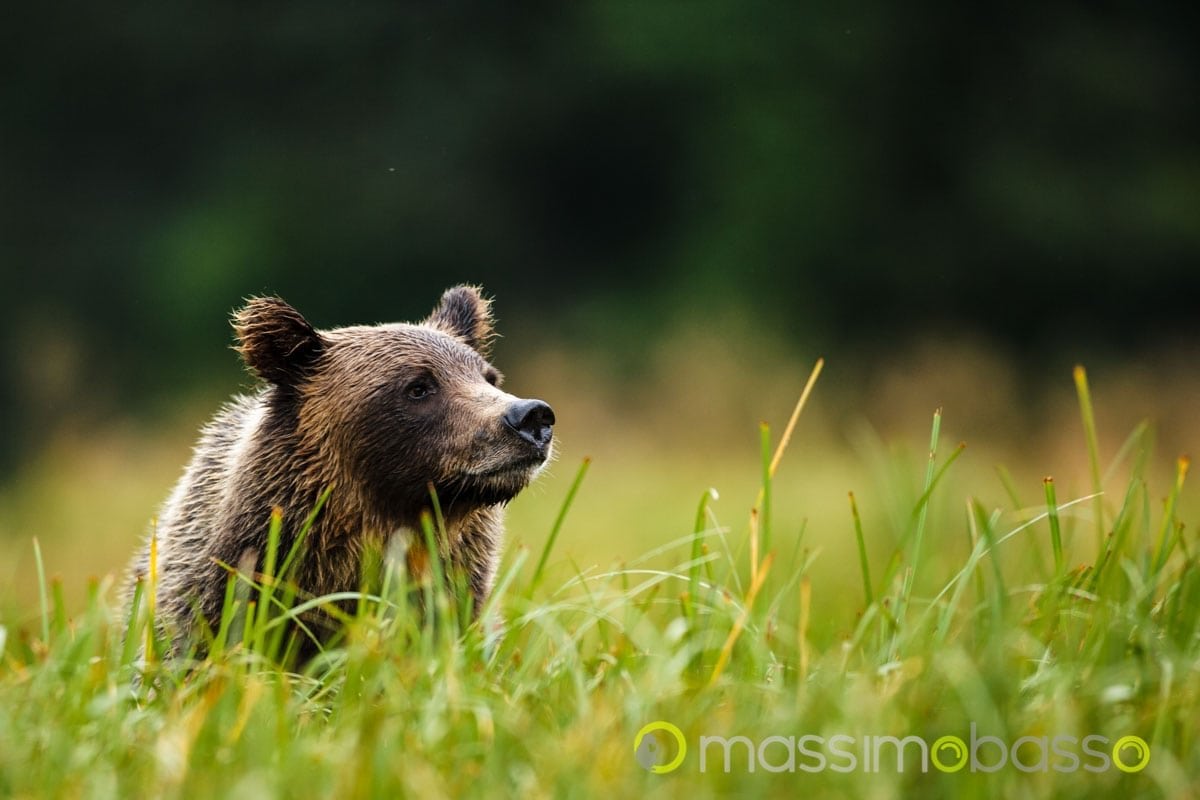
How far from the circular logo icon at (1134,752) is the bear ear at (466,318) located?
2.92 metres

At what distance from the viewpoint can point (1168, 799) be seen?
7.33 ft

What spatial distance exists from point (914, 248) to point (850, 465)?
10.1m

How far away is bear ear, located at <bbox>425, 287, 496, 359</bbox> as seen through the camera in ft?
16.3

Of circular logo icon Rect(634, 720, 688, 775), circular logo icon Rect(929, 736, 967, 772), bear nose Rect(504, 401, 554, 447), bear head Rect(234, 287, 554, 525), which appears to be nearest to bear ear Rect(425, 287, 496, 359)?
bear head Rect(234, 287, 554, 525)

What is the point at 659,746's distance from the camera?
8.05ft

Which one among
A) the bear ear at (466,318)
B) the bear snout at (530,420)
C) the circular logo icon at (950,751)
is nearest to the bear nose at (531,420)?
the bear snout at (530,420)

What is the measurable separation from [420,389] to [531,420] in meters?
0.43

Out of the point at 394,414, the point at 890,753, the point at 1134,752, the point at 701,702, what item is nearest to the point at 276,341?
the point at 394,414

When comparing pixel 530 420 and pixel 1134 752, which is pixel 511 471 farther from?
pixel 1134 752

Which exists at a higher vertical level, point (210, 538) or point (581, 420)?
point (210, 538)

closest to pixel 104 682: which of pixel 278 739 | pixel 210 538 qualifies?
pixel 278 739

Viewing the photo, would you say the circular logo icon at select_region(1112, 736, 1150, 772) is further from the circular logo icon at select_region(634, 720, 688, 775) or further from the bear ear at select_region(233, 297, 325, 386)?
the bear ear at select_region(233, 297, 325, 386)

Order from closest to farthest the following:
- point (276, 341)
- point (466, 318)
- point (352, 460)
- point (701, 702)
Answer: point (701, 702)
point (352, 460)
point (276, 341)
point (466, 318)

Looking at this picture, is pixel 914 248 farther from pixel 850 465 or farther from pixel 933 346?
pixel 850 465
